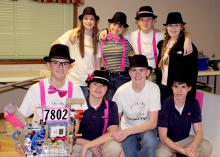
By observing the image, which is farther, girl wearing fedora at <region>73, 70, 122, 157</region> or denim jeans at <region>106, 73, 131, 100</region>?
denim jeans at <region>106, 73, 131, 100</region>

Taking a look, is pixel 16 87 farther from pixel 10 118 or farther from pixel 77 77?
pixel 10 118

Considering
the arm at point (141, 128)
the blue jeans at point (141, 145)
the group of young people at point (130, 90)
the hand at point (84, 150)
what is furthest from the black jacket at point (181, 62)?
the hand at point (84, 150)

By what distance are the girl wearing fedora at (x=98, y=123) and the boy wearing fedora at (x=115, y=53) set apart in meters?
0.60

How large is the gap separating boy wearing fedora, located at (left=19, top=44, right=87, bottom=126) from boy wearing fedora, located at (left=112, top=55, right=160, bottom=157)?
585mm

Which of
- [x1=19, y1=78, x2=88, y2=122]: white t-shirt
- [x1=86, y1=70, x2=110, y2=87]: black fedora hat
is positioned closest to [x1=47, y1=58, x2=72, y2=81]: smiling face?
[x1=19, y1=78, x2=88, y2=122]: white t-shirt

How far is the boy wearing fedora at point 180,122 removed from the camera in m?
2.96

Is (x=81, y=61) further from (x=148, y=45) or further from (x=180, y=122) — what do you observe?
(x=180, y=122)

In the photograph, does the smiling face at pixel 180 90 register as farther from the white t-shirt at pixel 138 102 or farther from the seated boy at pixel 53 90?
the seated boy at pixel 53 90

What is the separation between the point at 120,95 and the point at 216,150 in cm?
111

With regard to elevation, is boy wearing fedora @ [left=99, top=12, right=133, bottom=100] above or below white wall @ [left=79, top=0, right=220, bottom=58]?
below

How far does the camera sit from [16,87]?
5.21 metres

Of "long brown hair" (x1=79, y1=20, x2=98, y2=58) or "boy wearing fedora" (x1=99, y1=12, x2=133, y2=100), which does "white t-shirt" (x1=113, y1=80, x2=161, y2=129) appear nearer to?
"boy wearing fedora" (x1=99, y1=12, x2=133, y2=100)

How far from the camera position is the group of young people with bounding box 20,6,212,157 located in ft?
9.29

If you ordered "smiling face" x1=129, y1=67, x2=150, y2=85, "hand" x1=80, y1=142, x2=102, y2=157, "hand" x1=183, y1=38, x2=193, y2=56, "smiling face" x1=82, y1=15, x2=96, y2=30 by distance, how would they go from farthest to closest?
"smiling face" x1=82, y1=15, x2=96, y2=30 → "hand" x1=183, y1=38, x2=193, y2=56 → "smiling face" x1=129, y1=67, x2=150, y2=85 → "hand" x1=80, y1=142, x2=102, y2=157
